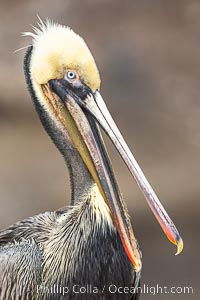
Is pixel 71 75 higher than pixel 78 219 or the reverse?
higher

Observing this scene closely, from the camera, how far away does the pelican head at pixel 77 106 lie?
3.61m

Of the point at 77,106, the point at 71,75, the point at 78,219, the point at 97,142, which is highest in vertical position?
the point at 71,75

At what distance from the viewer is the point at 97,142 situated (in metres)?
3.70

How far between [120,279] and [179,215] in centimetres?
265

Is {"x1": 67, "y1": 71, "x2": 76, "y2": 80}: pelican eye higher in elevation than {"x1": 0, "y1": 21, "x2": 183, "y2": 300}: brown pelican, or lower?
higher

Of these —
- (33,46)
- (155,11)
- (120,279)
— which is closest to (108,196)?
(120,279)

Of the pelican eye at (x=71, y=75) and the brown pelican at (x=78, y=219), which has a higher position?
the pelican eye at (x=71, y=75)

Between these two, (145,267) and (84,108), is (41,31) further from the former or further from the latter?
(145,267)

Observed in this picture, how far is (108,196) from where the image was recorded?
362 centimetres

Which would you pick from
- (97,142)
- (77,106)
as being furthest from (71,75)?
(97,142)

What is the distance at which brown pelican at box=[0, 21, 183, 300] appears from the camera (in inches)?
144

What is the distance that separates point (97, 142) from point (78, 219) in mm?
359

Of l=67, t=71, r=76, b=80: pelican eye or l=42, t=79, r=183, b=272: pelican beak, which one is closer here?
l=42, t=79, r=183, b=272: pelican beak

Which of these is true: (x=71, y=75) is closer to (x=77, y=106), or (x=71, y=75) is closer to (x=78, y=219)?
(x=77, y=106)
